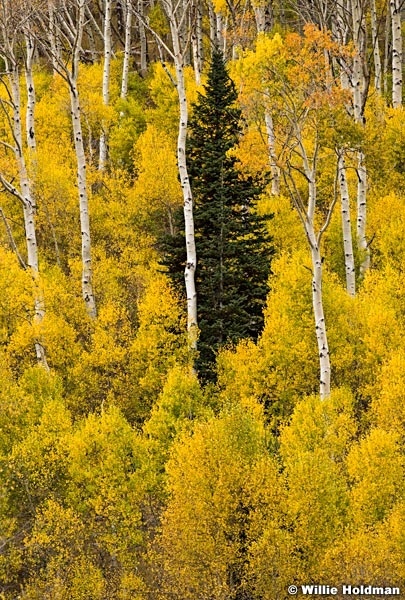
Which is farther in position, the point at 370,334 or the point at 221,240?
the point at 221,240

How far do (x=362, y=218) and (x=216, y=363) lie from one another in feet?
27.5

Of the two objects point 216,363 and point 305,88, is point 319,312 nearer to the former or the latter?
point 216,363

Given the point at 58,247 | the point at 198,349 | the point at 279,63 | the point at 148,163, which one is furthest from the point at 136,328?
the point at 279,63

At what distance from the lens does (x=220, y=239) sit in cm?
2800

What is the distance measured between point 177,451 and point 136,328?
825 cm

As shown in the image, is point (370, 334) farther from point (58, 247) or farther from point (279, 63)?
point (58, 247)

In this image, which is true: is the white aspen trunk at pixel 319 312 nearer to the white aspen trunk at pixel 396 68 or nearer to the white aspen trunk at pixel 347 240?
the white aspen trunk at pixel 347 240

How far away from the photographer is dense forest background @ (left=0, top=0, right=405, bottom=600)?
21031 millimetres

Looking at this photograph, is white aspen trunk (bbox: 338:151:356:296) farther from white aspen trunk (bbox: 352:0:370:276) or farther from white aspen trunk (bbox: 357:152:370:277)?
white aspen trunk (bbox: 357:152:370:277)

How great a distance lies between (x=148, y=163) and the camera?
3538cm

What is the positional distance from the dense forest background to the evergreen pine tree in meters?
0.09

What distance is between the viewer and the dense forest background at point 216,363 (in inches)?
828

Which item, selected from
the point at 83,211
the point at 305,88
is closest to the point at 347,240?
the point at 305,88

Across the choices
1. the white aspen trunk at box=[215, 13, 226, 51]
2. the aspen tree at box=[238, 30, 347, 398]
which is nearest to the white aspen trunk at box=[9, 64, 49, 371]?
the aspen tree at box=[238, 30, 347, 398]
